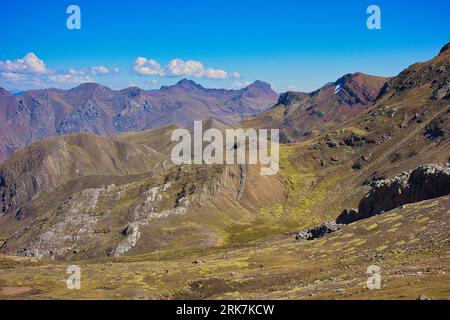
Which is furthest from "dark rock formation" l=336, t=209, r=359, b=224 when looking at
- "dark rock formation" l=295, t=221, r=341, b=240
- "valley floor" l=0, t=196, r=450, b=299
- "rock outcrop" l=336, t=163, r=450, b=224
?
"valley floor" l=0, t=196, r=450, b=299

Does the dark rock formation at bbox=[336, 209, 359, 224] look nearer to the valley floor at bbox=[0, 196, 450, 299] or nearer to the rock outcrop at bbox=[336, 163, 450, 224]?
the rock outcrop at bbox=[336, 163, 450, 224]

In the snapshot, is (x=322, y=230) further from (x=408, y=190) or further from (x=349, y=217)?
(x=349, y=217)

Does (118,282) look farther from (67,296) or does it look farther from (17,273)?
(17,273)

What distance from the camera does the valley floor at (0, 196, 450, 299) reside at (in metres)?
65.5

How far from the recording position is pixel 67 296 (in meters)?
101

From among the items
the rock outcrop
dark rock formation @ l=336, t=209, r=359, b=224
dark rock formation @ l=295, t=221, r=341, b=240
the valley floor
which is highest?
the rock outcrop

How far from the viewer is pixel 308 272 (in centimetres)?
9394

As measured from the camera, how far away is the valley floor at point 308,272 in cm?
6550

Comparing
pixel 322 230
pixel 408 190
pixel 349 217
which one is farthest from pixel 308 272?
pixel 349 217

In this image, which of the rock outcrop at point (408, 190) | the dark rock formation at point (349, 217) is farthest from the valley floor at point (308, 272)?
the dark rock formation at point (349, 217)

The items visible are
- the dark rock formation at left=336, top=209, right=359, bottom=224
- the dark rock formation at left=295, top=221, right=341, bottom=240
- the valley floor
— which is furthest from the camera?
the dark rock formation at left=336, top=209, right=359, bottom=224

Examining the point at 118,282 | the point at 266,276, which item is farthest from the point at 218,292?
the point at 118,282

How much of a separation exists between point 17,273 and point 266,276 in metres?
79.4

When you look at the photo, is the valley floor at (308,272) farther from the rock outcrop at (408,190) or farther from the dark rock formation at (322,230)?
the rock outcrop at (408,190)
